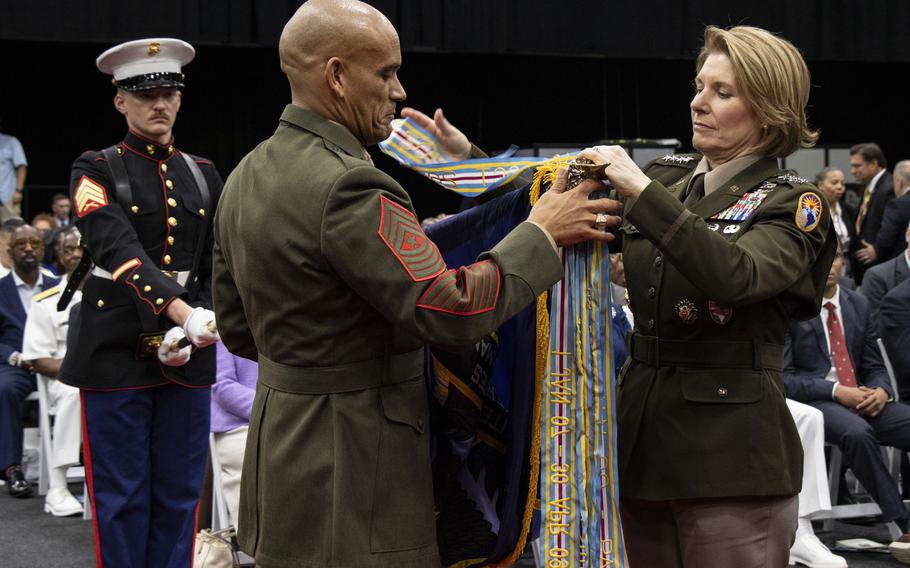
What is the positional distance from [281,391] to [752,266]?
2.49 feet

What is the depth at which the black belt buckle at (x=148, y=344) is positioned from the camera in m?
2.79

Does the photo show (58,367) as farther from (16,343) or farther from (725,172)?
(725,172)

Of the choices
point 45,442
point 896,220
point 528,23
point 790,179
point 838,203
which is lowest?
point 45,442

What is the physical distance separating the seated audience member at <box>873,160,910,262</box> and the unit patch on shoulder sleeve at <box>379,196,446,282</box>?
6.39 m

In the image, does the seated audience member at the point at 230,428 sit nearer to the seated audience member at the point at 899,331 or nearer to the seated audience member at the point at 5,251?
the seated audience member at the point at 5,251

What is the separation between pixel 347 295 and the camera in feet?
5.49

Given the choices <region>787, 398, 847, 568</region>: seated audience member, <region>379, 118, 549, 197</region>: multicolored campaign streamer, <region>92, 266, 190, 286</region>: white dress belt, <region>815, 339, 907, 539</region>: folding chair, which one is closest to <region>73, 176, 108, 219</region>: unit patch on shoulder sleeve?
<region>92, 266, 190, 286</region>: white dress belt

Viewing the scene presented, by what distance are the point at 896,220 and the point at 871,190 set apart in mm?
799

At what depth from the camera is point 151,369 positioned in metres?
2.82

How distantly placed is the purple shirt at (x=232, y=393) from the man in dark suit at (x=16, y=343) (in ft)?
5.75

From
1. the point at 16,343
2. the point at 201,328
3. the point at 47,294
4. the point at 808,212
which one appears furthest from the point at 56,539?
the point at 808,212

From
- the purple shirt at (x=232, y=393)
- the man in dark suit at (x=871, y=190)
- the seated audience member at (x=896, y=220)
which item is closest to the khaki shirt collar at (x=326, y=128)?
the purple shirt at (x=232, y=393)

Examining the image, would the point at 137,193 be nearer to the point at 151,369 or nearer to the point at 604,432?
the point at 151,369

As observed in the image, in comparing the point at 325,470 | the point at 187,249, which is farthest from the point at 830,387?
the point at 325,470
